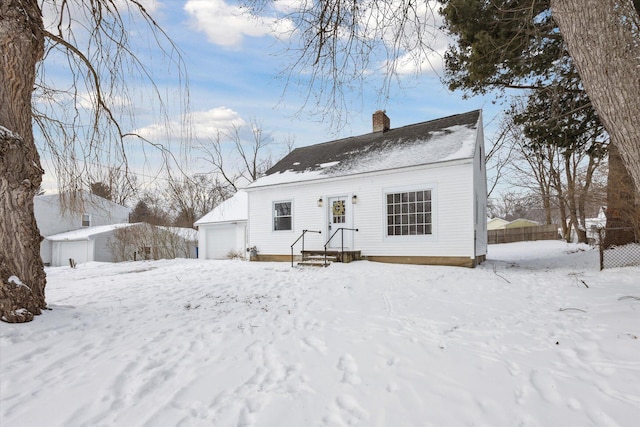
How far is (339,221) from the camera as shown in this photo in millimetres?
11414

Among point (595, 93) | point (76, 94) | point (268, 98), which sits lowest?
point (595, 93)

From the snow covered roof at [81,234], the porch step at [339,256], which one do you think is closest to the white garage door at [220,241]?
the porch step at [339,256]

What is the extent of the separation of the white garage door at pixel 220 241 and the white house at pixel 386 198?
530 cm

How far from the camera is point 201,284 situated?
6941 mm

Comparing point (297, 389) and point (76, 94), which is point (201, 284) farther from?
point (297, 389)

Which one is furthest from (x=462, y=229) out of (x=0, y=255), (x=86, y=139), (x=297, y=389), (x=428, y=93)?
(x=0, y=255)

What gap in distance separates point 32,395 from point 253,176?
81.8 feet

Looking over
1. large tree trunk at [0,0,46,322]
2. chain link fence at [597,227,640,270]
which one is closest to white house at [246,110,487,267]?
chain link fence at [597,227,640,270]

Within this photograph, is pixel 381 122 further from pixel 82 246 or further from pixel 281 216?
pixel 82 246

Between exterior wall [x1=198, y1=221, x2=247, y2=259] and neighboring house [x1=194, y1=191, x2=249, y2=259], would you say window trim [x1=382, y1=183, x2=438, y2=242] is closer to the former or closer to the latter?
exterior wall [x1=198, y1=221, x2=247, y2=259]

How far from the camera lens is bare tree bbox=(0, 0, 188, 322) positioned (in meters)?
3.61

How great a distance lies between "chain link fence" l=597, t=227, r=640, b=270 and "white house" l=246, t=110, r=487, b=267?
2.88 metres

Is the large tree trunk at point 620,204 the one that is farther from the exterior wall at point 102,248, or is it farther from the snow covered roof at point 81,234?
the exterior wall at point 102,248

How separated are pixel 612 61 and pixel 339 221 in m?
9.14
